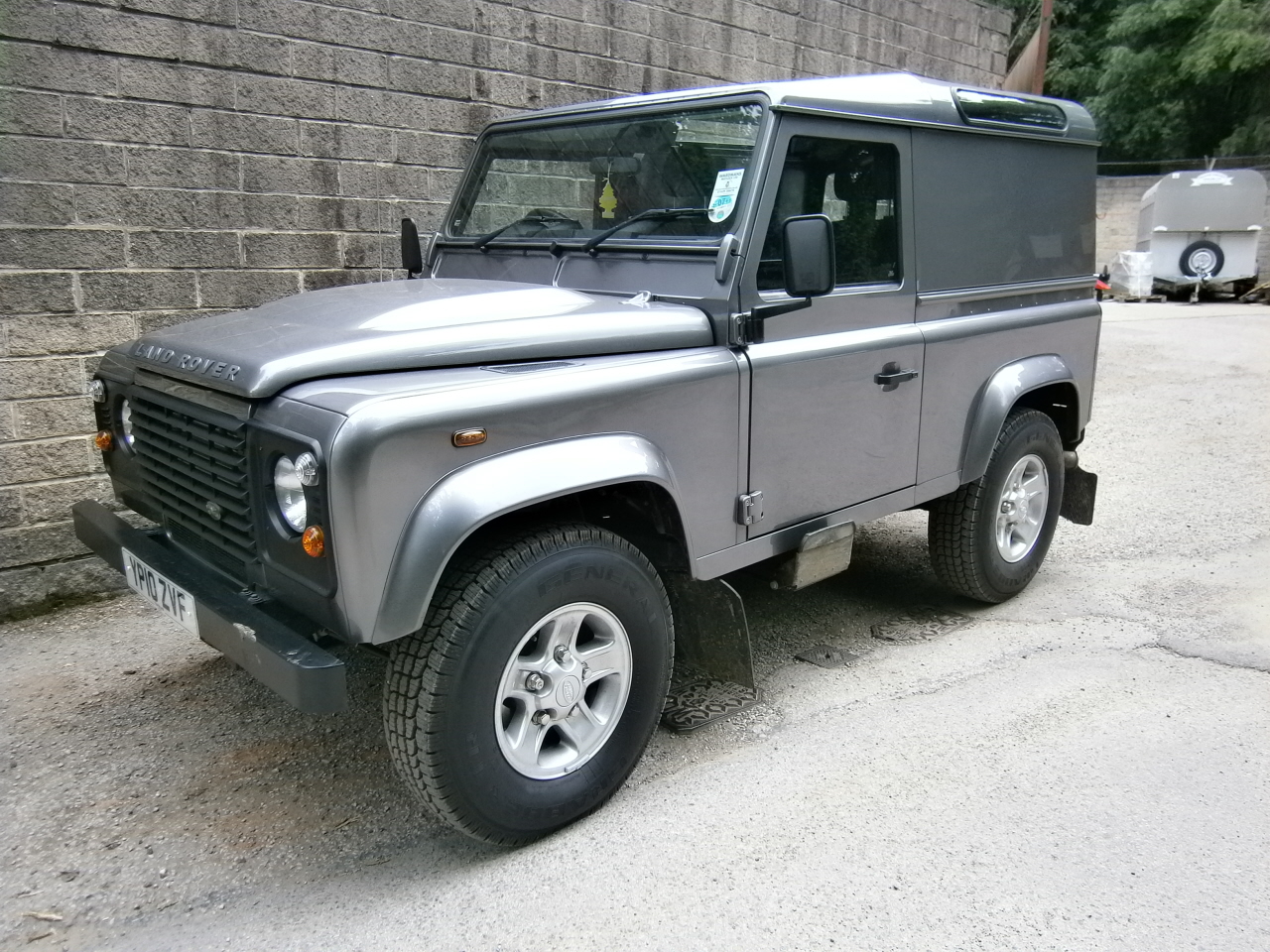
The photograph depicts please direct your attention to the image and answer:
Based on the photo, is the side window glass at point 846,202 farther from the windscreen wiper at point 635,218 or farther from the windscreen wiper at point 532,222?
the windscreen wiper at point 532,222

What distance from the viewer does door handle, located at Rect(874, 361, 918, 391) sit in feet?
11.9

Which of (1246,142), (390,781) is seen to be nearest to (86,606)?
(390,781)

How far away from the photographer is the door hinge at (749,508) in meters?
3.23

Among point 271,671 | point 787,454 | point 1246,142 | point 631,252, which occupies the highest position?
point 1246,142

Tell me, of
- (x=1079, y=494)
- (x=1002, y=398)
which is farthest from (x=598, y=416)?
(x=1079, y=494)

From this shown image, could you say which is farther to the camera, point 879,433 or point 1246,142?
point 1246,142

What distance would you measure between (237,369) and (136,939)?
1431 mm

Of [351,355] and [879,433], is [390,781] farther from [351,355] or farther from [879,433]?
[879,433]

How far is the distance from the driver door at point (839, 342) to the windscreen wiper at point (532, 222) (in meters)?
0.82

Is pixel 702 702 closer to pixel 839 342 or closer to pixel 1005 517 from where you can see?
pixel 839 342

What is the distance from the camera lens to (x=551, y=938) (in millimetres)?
2473

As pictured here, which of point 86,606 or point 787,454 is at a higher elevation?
point 787,454

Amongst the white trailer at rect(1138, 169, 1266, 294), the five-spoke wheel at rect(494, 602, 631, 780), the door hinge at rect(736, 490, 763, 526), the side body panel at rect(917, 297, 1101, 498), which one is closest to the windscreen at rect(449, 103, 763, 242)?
the door hinge at rect(736, 490, 763, 526)

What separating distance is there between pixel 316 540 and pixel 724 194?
1.71 metres
